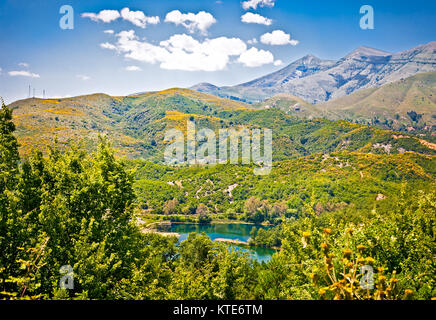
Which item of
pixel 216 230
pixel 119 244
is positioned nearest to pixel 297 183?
pixel 216 230

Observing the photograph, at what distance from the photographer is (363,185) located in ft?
322

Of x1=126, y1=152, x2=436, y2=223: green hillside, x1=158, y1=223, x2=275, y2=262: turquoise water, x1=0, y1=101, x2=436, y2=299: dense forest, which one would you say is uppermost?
x1=0, y1=101, x2=436, y2=299: dense forest

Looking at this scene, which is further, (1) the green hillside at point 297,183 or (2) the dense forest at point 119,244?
(1) the green hillside at point 297,183

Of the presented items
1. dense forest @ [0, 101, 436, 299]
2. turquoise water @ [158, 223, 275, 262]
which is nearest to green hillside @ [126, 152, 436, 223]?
turquoise water @ [158, 223, 275, 262]

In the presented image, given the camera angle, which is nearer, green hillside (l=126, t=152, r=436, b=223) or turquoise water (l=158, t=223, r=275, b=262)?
turquoise water (l=158, t=223, r=275, b=262)

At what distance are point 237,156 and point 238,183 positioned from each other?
39.3m

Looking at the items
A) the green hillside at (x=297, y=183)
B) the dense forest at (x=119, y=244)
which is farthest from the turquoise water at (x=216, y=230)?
the dense forest at (x=119, y=244)

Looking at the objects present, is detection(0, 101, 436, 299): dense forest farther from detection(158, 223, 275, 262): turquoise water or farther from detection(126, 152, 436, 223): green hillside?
detection(126, 152, 436, 223): green hillside

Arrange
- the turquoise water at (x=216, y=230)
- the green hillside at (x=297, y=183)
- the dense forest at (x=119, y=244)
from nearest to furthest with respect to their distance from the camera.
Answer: the dense forest at (x=119, y=244)
the turquoise water at (x=216, y=230)
the green hillside at (x=297, y=183)

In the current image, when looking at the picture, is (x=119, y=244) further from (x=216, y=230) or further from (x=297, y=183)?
(x=297, y=183)

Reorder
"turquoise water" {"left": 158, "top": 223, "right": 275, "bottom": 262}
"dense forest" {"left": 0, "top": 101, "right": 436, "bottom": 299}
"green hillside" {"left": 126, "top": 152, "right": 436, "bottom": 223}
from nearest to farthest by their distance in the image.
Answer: "dense forest" {"left": 0, "top": 101, "right": 436, "bottom": 299} → "turquoise water" {"left": 158, "top": 223, "right": 275, "bottom": 262} → "green hillside" {"left": 126, "top": 152, "right": 436, "bottom": 223}

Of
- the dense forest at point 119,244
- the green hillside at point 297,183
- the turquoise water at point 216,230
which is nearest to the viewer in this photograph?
the dense forest at point 119,244

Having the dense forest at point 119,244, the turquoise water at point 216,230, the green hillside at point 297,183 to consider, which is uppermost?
the dense forest at point 119,244

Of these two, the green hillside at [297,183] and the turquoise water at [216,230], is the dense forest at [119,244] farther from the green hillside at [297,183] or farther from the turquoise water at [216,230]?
the green hillside at [297,183]
